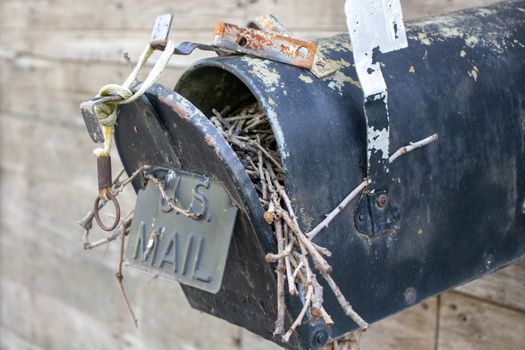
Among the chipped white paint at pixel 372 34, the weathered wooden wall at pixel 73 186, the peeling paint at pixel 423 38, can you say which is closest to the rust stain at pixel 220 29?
the chipped white paint at pixel 372 34

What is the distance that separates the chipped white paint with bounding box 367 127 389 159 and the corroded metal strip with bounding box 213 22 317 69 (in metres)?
0.14

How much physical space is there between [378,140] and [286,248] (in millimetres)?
218

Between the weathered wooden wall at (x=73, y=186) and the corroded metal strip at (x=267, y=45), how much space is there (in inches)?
29.3

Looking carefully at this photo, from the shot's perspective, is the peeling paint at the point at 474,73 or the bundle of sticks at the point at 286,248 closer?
the bundle of sticks at the point at 286,248

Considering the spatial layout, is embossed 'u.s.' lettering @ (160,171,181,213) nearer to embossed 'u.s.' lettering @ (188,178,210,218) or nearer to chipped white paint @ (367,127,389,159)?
embossed 'u.s.' lettering @ (188,178,210,218)

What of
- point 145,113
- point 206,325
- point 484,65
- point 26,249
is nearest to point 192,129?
point 145,113

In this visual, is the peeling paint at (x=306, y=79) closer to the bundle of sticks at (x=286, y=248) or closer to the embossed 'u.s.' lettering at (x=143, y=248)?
the bundle of sticks at (x=286, y=248)

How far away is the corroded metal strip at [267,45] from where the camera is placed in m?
1.19

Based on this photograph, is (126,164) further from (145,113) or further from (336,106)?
(336,106)

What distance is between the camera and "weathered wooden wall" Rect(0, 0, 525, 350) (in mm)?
2217

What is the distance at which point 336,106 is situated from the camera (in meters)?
1.18

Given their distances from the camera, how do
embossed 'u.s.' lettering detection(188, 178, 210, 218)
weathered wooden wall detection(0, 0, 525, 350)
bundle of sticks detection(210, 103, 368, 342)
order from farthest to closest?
1. weathered wooden wall detection(0, 0, 525, 350)
2. embossed 'u.s.' lettering detection(188, 178, 210, 218)
3. bundle of sticks detection(210, 103, 368, 342)

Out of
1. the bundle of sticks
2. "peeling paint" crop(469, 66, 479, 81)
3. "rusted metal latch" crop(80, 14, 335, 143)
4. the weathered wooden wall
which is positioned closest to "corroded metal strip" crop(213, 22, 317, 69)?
"rusted metal latch" crop(80, 14, 335, 143)

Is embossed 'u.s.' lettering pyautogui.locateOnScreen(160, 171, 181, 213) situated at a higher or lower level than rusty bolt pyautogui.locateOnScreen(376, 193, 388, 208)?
higher
